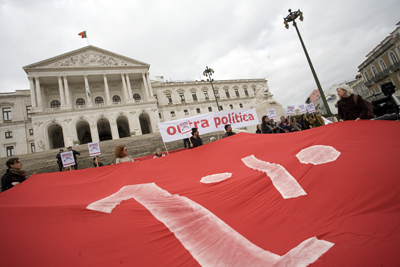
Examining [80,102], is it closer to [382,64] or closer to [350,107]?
[350,107]

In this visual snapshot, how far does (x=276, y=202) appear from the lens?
2.22 metres

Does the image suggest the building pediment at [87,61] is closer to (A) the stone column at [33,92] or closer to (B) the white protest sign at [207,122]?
(A) the stone column at [33,92]

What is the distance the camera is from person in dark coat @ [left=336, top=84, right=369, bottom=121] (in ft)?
11.2

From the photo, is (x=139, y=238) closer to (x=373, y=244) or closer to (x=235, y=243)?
(x=235, y=243)

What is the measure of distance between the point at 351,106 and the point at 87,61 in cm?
3918

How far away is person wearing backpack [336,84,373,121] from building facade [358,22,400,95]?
32835 millimetres

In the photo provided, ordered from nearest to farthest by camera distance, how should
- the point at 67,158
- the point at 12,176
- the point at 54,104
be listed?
the point at 12,176, the point at 67,158, the point at 54,104

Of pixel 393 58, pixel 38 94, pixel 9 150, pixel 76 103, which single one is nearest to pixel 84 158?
pixel 38 94

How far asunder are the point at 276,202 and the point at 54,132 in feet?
128

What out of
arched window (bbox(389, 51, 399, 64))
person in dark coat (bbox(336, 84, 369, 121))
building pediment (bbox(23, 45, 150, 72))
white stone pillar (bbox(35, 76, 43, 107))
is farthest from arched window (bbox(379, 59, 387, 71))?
white stone pillar (bbox(35, 76, 43, 107))

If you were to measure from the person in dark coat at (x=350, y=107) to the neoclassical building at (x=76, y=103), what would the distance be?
28961 mm

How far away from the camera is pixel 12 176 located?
3.54 m

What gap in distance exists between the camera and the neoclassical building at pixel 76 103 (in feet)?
92.5

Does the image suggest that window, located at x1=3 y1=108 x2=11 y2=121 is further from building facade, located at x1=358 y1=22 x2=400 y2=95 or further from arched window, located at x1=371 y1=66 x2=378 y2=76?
arched window, located at x1=371 y1=66 x2=378 y2=76
